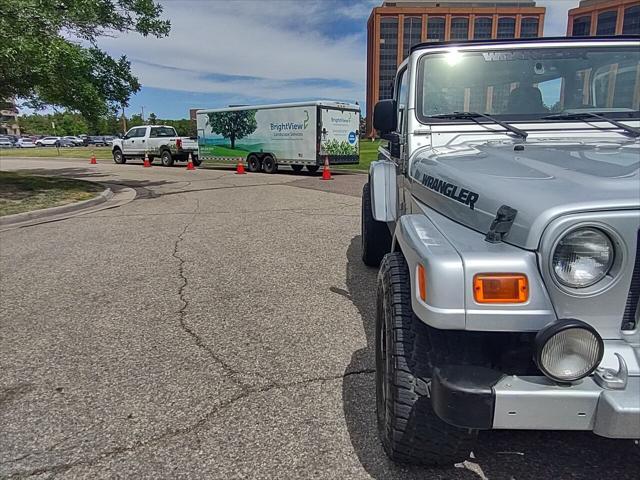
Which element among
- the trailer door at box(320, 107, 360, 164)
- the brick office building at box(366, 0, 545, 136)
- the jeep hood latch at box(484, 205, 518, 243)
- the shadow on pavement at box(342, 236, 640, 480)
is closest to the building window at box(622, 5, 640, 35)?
the trailer door at box(320, 107, 360, 164)

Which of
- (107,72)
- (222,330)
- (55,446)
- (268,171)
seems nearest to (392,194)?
(222,330)

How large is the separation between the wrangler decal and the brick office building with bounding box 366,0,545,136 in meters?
74.5

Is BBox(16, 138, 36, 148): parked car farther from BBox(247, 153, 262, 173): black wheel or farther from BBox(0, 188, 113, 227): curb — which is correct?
BBox(0, 188, 113, 227): curb

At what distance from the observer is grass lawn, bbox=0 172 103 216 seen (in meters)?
9.83

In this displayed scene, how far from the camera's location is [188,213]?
959 centimetres

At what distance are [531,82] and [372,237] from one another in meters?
2.45

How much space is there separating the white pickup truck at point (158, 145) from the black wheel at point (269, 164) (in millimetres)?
5330

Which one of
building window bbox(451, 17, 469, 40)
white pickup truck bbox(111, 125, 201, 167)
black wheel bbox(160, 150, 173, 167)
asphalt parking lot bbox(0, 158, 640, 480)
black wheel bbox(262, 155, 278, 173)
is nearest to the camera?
asphalt parking lot bbox(0, 158, 640, 480)

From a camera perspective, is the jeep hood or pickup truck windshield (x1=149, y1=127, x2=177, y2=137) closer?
the jeep hood

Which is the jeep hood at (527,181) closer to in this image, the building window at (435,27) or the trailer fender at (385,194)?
the trailer fender at (385,194)

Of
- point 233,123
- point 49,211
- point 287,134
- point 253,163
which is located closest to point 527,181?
point 49,211

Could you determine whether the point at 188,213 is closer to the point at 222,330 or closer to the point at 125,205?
the point at 125,205

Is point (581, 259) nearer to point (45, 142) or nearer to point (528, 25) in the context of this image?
point (45, 142)

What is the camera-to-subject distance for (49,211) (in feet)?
31.1
